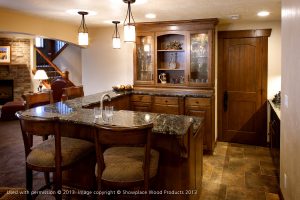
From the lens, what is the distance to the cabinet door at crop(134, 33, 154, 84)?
507cm

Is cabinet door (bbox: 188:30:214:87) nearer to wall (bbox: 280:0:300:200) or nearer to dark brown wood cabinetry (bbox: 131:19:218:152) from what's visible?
dark brown wood cabinetry (bbox: 131:19:218:152)

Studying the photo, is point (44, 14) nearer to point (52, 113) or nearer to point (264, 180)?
point (52, 113)

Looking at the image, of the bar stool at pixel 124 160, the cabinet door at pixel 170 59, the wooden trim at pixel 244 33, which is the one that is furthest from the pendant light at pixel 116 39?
the bar stool at pixel 124 160

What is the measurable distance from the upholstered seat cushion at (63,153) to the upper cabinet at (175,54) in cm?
277

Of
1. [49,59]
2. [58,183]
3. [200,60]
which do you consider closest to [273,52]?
[200,60]

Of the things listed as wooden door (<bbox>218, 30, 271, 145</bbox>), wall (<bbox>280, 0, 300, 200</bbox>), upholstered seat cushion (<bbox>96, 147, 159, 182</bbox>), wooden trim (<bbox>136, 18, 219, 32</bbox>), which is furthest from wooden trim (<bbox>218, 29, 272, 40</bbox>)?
upholstered seat cushion (<bbox>96, 147, 159, 182</bbox>)

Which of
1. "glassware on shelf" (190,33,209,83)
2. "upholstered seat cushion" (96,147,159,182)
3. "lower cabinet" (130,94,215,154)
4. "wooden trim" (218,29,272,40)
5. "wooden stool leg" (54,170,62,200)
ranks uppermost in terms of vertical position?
"wooden trim" (218,29,272,40)

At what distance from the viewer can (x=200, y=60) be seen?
15.6 ft

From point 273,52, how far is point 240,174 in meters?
2.42

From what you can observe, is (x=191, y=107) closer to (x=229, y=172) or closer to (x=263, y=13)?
(x=229, y=172)

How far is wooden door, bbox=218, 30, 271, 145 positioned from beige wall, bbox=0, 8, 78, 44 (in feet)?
9.73

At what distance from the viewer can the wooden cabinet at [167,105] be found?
14.9 feet

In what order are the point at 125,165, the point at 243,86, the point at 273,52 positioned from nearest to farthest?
the point at 125,165 → the point at 273,52 → the point at 243,86

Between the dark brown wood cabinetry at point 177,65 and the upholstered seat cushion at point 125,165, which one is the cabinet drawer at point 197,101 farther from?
the upholstered seat cushion at point 125,165
